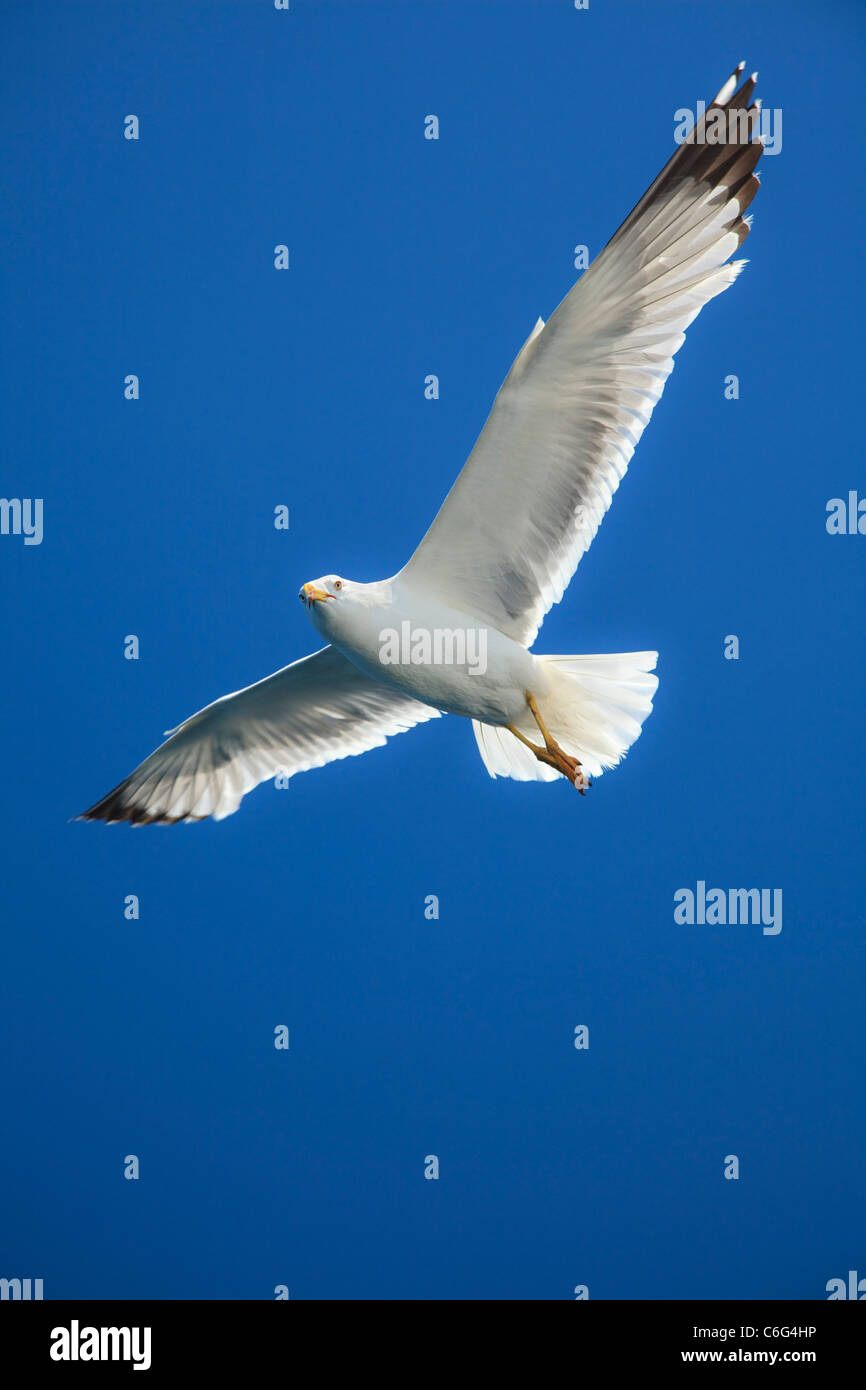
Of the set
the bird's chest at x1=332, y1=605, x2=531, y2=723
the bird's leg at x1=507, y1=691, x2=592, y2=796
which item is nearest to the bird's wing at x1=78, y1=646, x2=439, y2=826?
the bird's chest at x1=332, y1=605, x2=531, y2=723

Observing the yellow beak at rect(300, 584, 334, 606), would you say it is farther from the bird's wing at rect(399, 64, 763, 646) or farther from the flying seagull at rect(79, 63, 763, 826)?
the bird's wing at rect(399, 64, 763, 646)

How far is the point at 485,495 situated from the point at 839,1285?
3.49 m

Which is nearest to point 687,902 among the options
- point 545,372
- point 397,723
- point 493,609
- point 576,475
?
point 397,723

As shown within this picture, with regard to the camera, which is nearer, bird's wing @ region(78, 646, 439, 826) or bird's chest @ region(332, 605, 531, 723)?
bird's chest @ region(332, 605, 531, 723)

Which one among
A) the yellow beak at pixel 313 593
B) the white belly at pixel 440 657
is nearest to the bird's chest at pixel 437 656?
the white belly at pixel 440 657

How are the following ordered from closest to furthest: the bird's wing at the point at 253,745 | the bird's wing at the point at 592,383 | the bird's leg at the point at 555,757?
the bird's wing at the point at 592,383, the bird's leg at the point at 555,757, the bird's wing at the point at 253,745

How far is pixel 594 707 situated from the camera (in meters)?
4.11

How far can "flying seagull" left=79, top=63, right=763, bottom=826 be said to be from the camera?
3.57 metres

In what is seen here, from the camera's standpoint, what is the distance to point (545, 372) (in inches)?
145

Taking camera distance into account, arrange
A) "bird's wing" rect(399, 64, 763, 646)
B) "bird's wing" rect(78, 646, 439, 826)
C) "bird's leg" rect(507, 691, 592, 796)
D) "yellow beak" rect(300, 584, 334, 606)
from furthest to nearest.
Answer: "bird's wing" rect(78, 646, 439, 826) → "bird's leg" rect(507, 691, 592, 796) → "yellow beak" rect(300, 584, 334, 606) → "bird's wing" rect(399, 64, 763, 646)

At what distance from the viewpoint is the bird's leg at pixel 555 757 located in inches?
157

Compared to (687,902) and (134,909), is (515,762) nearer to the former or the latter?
(687,902)

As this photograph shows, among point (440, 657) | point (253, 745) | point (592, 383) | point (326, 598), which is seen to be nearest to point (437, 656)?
point (440, 657)

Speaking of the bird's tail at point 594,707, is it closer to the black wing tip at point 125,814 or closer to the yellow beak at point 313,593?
the yellow beak at point 313,593
